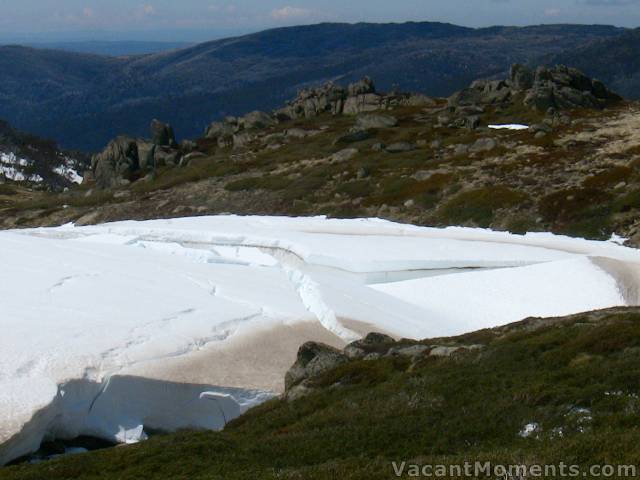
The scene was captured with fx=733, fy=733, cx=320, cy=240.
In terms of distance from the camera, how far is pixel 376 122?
111812 millimetres

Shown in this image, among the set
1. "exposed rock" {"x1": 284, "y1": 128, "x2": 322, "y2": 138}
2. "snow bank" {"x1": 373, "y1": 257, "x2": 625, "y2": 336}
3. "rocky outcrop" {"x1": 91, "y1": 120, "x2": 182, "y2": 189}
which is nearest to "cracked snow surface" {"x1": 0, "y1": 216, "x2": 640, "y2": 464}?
"snow bank" {"x1": 373, "y1": 257, "x2": 625, "y2": 336}

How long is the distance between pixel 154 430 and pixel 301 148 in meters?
79.1

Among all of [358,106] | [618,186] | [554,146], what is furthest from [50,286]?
[358,106]

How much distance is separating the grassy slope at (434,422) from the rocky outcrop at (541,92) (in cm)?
9003

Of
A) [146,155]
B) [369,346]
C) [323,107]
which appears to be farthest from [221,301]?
[323,107]

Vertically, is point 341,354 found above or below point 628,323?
below

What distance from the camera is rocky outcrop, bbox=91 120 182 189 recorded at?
11581 centimetres

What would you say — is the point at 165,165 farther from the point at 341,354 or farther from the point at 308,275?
the point at 341,354

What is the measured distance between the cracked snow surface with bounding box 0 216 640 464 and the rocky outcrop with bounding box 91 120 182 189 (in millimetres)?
52489

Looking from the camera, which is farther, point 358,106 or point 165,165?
point 358,106

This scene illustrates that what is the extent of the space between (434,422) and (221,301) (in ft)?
72.4

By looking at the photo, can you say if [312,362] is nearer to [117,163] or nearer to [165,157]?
[165,157]

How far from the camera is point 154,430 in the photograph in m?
29.3

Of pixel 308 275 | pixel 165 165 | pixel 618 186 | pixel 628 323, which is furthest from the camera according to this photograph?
pixel 165 165
